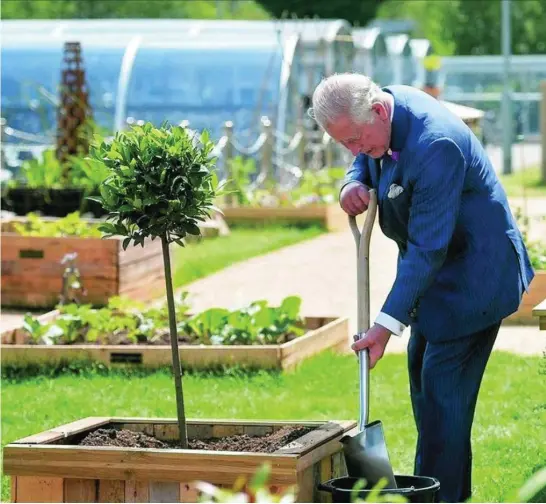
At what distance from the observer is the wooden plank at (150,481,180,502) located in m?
4.72

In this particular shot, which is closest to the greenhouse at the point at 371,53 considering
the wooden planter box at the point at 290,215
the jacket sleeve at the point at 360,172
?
the wooden planter box at the point at 290,215

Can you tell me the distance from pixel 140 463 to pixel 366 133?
1229mm

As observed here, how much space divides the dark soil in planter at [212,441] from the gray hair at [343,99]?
1071 millimetres

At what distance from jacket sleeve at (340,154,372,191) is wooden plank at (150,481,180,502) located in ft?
3.95

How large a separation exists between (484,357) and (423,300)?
0.29m

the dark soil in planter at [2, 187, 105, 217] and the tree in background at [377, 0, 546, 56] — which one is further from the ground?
the tree in background at [377, 0, 546, 56]

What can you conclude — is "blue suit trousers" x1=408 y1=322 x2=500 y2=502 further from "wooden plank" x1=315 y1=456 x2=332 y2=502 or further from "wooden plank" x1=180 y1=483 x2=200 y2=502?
"wooden plank" x1=180 y1=483 x2=200 y2=502

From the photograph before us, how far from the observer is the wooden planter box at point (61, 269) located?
10.6m

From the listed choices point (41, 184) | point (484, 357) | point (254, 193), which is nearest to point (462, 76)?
point (254, 193)

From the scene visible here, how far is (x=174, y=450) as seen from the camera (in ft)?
15.5

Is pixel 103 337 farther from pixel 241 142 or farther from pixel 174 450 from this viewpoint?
pixel 241 142

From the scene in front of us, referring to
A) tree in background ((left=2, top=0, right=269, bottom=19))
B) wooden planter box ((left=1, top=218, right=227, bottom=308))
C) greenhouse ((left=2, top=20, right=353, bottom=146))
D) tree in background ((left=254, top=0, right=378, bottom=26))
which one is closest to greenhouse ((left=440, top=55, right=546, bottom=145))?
tree in background ((left=254, top=0, right=378, bottom=26))

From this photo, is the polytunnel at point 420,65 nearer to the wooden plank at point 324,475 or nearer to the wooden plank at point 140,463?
the wooden plank at point 324,475

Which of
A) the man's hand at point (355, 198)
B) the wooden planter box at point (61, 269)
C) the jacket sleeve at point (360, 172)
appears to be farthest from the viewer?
the wooden planter box at point (61, 269)
